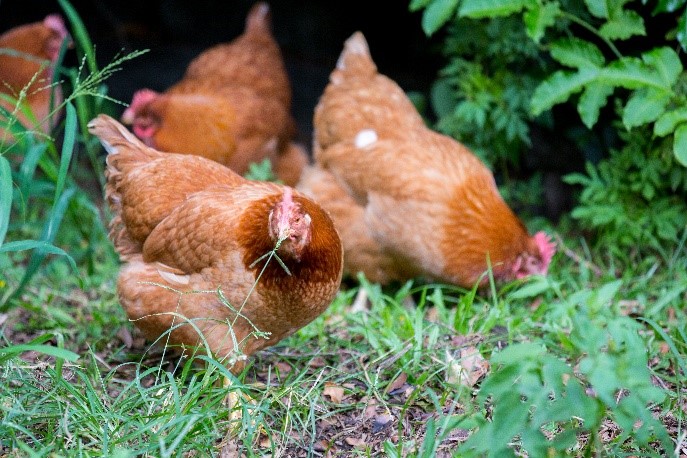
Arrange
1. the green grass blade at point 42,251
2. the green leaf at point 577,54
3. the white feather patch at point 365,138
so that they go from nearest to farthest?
the green grass blade at point 42,251 < the green leaf at point 577,54 < the white feather patch at point 365,138

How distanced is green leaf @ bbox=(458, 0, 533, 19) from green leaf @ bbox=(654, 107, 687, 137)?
3.07 ft

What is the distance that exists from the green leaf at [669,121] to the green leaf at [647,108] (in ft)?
0.16

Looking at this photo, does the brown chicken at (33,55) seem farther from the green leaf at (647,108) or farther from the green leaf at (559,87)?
the green leaf at (647,108)

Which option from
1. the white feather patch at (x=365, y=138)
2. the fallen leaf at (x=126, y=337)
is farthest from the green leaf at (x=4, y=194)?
the white feather patch at (x=365, y=138)

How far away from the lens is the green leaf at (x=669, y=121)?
364cm

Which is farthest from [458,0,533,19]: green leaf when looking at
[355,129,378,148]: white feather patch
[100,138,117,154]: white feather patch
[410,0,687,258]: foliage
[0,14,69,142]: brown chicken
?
[0,14,69,142]: brown chicken

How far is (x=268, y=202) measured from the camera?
2.92m

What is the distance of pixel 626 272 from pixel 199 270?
2598 millimetres

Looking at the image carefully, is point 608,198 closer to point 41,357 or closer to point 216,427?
point 216,427

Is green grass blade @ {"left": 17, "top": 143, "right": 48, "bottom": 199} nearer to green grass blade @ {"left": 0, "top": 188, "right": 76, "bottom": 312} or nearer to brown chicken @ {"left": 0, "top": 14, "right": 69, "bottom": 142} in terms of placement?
green grass blade @ {"left": 0, "top": 188, "right": 76, "bottom": 312}

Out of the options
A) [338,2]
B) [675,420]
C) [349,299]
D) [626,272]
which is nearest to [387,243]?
[349,299]

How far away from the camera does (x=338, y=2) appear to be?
693 cm

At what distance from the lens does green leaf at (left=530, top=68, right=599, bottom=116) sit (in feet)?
12.6

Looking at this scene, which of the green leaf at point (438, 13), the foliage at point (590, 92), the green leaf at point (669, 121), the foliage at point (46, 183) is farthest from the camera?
the green leaf at point (438, 13)
